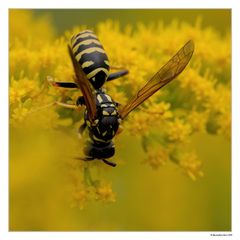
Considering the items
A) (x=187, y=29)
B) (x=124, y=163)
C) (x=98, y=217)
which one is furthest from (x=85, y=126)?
(x=187, y=29)

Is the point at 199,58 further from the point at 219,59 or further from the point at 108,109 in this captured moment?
A: the point at 108,109

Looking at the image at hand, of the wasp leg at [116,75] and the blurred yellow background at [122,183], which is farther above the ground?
the wasp leg at [116,75]

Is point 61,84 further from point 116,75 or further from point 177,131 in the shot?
point 177,131

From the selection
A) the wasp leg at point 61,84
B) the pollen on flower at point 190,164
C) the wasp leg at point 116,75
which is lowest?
the pollen on flower at point 190,164

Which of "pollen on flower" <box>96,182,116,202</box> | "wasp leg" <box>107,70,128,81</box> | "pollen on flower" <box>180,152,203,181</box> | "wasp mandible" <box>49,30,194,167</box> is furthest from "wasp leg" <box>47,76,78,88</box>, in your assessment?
"pollen on flower" <box>180,152,203,181</box>

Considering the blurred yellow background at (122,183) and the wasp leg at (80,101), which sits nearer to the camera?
the wasp leg at (80,101)

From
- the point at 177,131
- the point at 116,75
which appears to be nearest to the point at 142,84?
the point at 116,75
